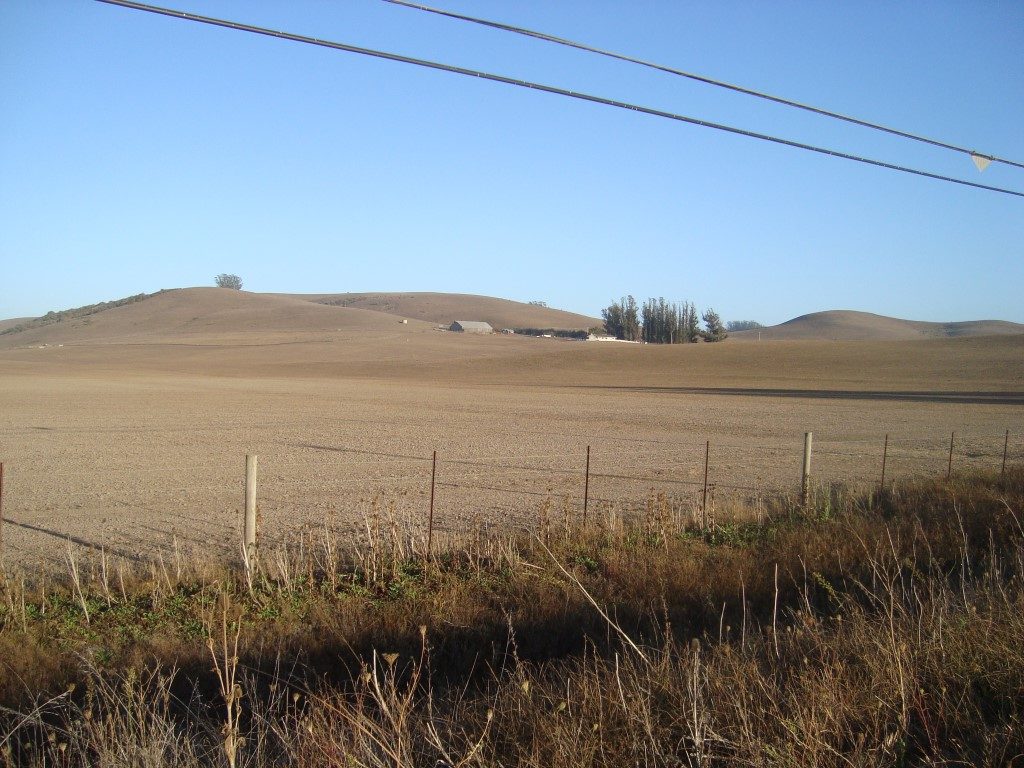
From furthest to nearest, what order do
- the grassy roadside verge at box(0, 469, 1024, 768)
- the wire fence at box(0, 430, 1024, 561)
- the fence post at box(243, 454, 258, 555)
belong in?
the wire fence at box(0, 430, 1024, 561)
the fence post at box(243, 454, 258, 555)
the grassy roadside verge at box(0, 469, 1024, 768)

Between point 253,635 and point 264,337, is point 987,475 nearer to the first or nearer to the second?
point 253,635

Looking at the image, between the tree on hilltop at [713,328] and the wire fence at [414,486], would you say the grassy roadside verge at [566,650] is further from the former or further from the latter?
the tree on hilltop at [713,328]

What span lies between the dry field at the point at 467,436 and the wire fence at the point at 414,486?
3.7 inches

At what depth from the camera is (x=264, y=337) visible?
470ft

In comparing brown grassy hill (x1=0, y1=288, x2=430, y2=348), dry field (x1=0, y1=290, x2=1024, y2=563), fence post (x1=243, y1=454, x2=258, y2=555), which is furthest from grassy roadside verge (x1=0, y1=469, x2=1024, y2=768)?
brown grassy hill (x1=0, y1=288, x2=430, y2=348)

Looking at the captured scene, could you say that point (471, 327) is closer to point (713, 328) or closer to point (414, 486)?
point (713, 328)

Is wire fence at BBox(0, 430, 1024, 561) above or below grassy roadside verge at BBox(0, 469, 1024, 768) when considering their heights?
below

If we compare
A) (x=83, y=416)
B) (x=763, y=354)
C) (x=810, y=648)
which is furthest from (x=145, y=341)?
(x=810, y=648)

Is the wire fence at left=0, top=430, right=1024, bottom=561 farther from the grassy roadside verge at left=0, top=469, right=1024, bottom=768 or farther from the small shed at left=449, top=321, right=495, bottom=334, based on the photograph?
the small shed at left=449, top=321, right=495, bottom=334

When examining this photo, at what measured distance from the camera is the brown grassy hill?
157375 mm

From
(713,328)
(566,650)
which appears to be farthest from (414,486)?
(713,328)

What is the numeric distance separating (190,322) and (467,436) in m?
153

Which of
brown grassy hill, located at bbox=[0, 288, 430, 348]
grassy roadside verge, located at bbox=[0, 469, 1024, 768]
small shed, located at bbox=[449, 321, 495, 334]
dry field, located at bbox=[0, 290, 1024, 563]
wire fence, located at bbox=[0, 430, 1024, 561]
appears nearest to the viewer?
grassy roadside verge, located at bbox=[0, 469, 1024, 768]

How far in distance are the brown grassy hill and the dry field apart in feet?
214
